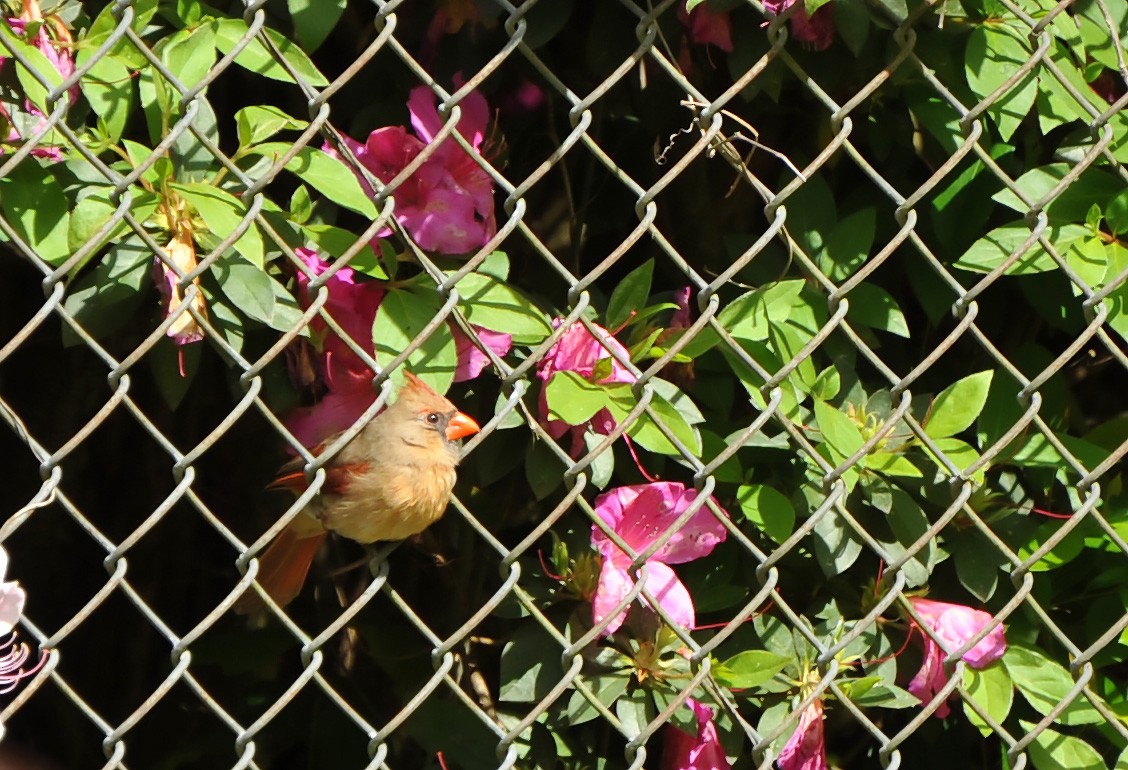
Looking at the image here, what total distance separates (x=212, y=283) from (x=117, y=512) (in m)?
1.06

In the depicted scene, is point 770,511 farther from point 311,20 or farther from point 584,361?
point 311,20

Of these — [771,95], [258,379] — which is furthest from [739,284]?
[258,379]

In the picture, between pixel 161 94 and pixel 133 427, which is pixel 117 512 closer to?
pixel 133 427

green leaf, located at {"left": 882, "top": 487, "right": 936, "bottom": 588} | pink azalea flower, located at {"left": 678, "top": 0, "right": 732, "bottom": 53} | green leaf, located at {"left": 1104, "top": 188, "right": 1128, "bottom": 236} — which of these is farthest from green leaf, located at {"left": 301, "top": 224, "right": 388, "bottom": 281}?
green leaf, located at {"left": 1104, "top": 188, "right": 1128, "bottom": 236}

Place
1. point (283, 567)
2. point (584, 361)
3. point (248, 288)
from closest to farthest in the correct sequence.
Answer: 1. point (248, 288)
2. point (584, 361)
3. point (283, 567)

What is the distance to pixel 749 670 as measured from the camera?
6.77 ft

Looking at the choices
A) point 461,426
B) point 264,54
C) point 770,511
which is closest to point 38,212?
point 264,54

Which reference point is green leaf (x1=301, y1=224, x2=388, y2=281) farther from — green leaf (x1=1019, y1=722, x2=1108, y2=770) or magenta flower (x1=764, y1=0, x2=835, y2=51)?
green leaf (x1=1019, y1=722, x2=1108, y2=770)

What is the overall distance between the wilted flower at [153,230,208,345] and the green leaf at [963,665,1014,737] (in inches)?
48.0

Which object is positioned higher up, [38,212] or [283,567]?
[38,212]

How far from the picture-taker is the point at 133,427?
2.73 m

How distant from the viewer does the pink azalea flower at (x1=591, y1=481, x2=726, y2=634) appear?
6.72 feet

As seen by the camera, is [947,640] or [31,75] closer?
[31,75]

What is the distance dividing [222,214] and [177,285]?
0.34 feet
